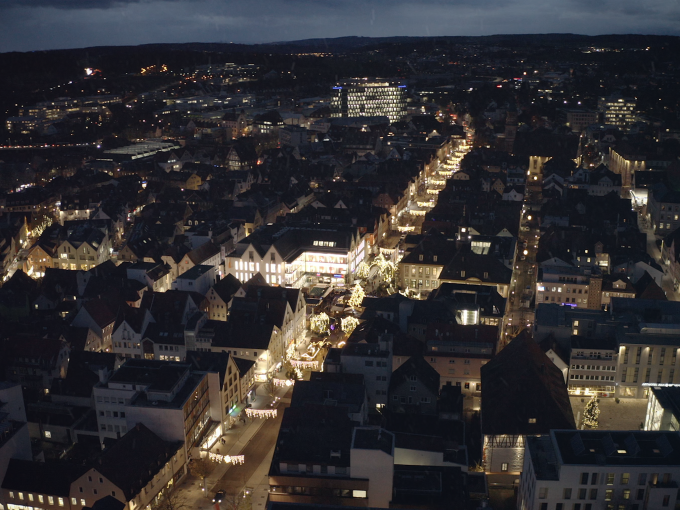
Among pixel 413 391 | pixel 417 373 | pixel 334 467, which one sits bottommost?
pixel 413 391

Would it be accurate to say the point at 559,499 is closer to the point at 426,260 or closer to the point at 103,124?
the point at 426,260

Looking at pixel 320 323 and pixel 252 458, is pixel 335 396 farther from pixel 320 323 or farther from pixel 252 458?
pixel 320 323

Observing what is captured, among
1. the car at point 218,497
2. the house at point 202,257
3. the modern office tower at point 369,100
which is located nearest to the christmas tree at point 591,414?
the car at point 218,497

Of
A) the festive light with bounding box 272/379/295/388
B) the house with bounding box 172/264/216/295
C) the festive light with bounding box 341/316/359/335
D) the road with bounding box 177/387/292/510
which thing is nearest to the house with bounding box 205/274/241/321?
the house with bounding box 172/264/216/295

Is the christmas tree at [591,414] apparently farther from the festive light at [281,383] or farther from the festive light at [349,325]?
the festive light at [281,383]

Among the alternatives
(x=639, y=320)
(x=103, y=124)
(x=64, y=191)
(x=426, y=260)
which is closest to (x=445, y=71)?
(x=103, y=124)

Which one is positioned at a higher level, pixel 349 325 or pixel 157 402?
pixel 157 402

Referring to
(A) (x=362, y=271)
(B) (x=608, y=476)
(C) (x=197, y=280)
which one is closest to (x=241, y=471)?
(B) (x=608, y=476)

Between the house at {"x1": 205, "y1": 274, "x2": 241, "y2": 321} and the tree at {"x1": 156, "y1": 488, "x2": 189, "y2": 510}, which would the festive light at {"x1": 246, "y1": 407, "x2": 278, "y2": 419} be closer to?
the tree at {"x1": 156, "y1": 488, "x2": 189, "y2": 510}
